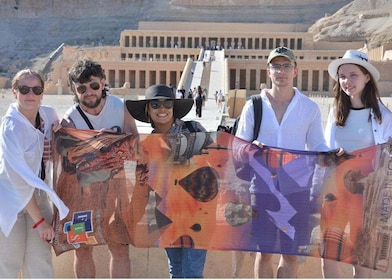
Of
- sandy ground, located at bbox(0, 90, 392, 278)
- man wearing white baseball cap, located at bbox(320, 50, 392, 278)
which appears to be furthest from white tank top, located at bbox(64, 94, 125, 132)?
man wearing white baseball cap, located at bbox(320, 50, 392, 278)

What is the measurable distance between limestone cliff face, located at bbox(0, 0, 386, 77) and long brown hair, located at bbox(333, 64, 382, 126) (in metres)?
68.9

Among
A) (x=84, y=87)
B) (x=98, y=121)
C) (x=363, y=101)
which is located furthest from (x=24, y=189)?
(x=363, y=101)

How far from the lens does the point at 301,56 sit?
5703 centimetres

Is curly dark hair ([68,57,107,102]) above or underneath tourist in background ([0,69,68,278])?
above

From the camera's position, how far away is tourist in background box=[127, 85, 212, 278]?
6.73 metres

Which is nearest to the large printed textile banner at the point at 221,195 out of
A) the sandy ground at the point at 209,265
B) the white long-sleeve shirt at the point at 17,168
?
the white long-sleeve shirt at the point at 17,168

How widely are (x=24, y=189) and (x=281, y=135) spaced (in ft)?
8.46

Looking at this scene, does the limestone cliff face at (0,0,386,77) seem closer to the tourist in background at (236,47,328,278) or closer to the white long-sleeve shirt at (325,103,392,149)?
the tourist in background at (236,47,328,278)

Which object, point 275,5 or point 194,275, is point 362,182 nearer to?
point 194,275

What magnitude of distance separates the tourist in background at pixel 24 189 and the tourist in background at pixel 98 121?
0.40 metres

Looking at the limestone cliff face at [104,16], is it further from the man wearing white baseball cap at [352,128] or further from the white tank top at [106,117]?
the man wearing white baseball cap at [352,128]

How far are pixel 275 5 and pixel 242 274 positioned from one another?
8004cm

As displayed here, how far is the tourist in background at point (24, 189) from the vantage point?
6242 millimetres

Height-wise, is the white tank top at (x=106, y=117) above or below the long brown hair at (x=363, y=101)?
below
